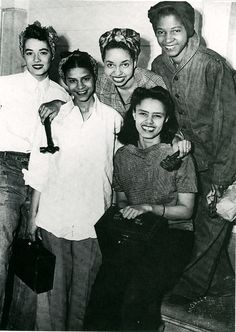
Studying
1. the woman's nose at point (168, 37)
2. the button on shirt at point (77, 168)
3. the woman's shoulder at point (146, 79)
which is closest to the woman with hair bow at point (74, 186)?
the button on shirt at point (77, 168)

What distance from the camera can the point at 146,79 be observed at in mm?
1237

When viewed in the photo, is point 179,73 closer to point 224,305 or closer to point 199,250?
point 199,250

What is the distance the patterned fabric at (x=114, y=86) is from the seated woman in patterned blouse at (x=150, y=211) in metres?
0.02

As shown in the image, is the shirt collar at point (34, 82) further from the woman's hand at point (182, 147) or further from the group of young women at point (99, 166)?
the woman's hand at point (182, 147)

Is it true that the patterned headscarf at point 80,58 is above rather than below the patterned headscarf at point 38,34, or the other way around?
below

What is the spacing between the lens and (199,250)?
50.4 inches

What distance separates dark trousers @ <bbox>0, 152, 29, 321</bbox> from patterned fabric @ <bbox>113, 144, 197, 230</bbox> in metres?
0.32

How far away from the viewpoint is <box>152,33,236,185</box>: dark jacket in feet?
3.93

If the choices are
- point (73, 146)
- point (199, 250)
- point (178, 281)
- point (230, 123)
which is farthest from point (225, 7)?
point (178, 281)

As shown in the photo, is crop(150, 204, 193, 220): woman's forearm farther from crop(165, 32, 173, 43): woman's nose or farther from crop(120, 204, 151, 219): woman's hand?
crop(165, 32, 173, 43): woman's nose

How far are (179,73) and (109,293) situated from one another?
0.70 m

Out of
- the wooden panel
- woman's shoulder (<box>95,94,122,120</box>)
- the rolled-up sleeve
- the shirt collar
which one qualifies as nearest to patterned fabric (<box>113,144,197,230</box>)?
woman's shoulder (<box>95,94,122,120</box>)

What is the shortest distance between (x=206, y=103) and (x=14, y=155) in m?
0.64

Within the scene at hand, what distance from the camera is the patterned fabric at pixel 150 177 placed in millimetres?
1234
